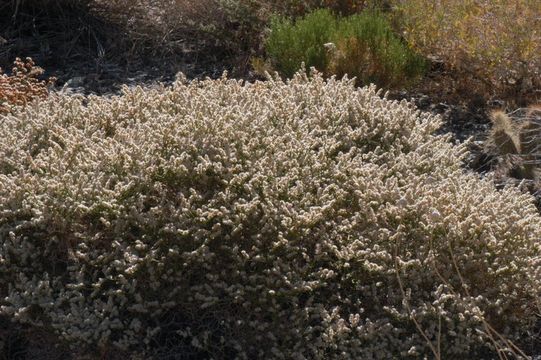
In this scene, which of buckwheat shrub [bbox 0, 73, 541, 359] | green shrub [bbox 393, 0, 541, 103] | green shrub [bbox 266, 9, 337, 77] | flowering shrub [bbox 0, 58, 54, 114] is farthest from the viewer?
green shrub [bbox 266, 9, 337, 77]

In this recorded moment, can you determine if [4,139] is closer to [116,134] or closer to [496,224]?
[116,134]

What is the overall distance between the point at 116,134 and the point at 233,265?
0.89 meters

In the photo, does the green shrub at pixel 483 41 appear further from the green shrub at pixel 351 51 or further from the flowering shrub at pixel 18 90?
the flowering shrub at pixel 18 90

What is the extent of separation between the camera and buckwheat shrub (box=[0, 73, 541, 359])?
3.55 m

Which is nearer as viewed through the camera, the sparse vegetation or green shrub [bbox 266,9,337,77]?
the sparse vegetation

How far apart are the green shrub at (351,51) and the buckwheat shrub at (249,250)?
2.35 meters

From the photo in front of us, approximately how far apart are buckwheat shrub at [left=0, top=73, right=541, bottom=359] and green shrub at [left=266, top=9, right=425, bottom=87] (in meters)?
2.35

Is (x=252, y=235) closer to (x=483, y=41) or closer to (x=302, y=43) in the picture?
(x=302, y=43)

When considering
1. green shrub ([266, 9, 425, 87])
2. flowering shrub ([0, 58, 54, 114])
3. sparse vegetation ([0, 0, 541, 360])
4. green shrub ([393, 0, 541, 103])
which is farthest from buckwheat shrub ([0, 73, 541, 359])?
green shrub ([393, 0, 541, 103])

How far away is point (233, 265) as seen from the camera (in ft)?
11.9

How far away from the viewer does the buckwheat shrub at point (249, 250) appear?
355 centimetres

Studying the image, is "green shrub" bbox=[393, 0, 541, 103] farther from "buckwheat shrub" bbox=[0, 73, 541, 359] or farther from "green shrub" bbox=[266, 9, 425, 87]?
"buckwheat shrub" bbox=[0, 73, 541, 359]

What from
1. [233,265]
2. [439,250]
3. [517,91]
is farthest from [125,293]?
[517,91]

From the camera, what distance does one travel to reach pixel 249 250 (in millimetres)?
3684
